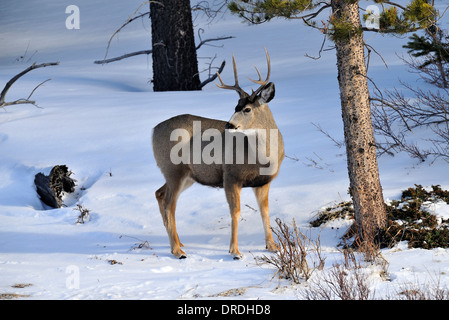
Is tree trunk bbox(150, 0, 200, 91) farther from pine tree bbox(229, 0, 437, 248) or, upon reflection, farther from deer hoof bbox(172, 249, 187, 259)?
deer hoof bbox(172, 249, 187, 259)

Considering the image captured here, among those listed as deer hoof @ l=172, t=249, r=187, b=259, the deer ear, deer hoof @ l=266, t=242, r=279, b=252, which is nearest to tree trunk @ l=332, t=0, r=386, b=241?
the deer ear

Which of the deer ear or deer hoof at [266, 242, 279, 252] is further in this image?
deer hoof at [266, 242, 279, 252]

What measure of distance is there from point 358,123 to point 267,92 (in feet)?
3.56

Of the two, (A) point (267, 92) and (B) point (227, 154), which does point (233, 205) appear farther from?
(A) point (267, 92)

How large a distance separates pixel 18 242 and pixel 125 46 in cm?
1907

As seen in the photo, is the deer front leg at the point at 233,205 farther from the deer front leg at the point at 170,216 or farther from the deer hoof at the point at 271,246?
the deer front leg at the point at 170,216

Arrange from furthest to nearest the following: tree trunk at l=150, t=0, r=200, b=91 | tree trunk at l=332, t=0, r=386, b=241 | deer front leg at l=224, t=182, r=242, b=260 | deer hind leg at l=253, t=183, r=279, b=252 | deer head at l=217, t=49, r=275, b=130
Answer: tree trunk at l=150, t=0, r=200, b=91 → deer hind leg at l=253, t=183, r=279, b=252 → deer front leg at l=224, t=182, r=242, b=260 → deer head at l=217, t=49, r=275, b=130 → tree trunk at l=332, t=0, r=386, b=241

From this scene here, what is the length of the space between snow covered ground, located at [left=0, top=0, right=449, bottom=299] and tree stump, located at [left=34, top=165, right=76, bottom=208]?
124 millimetres

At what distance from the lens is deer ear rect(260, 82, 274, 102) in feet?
25.9

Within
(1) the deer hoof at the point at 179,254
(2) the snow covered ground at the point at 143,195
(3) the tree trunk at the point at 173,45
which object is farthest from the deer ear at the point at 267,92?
(3) the tree trunk at the point at 173,45

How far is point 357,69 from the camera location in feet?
25.4

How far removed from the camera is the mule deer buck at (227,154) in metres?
7.99

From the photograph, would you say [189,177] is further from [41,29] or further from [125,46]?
[41,29]
